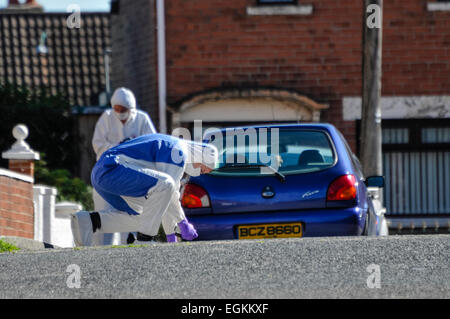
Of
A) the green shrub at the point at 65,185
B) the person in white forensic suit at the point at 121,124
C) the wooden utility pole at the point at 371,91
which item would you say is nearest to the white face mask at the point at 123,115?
the person in white forensic suit at the point at 121,124

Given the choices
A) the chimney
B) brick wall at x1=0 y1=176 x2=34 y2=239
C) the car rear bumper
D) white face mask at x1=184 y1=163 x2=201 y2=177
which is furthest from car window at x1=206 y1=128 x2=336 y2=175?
the chimney

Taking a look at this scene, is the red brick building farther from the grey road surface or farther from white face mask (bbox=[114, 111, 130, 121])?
the grey road surface

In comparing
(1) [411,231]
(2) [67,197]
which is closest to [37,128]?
(2) [67,197]

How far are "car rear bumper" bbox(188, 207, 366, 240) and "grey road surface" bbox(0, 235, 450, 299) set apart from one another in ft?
1.85

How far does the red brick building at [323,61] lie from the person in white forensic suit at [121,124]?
5942 mm

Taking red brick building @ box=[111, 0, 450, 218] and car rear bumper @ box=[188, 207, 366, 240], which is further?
red brick building @ box=[111, 0, 450, 218]

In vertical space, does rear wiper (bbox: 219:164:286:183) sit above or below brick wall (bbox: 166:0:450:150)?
below

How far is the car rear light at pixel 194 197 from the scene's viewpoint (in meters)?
9.35

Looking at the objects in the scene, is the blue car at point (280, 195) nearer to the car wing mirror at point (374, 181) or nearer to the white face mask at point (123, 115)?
the car wing mirror at point (374, 181)

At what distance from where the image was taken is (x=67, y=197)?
17203 millimetres

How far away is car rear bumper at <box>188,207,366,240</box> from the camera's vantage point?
30.0ft

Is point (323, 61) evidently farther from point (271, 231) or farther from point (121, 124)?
point (271, 231)

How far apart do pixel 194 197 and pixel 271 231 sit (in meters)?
0.75

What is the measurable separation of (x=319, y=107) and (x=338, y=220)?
8.40 m
